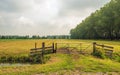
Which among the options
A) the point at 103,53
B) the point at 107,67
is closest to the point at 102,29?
the point at 103,53

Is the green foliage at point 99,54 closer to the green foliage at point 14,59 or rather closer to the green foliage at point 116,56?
the green foliage at point 116,56

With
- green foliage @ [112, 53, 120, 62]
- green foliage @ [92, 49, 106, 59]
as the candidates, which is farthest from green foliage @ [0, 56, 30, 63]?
green foliage @ [112, 53, 120, 62]

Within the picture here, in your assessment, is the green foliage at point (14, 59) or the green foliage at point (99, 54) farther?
the green foliage at point (14, 59)

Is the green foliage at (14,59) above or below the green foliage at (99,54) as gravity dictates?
below

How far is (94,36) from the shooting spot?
13338cm

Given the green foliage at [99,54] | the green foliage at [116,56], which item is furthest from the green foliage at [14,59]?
the green foliage at [116,56]

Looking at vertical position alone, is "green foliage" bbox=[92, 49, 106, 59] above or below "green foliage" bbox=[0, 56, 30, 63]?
above

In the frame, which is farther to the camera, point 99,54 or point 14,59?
point 99,54

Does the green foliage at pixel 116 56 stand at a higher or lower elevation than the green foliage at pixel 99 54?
lower

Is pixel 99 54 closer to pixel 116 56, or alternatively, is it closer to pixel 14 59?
pixel 116 56

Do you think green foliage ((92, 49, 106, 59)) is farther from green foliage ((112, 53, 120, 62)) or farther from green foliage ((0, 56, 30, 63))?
Answer: green foliage ((0, 56, 30, 63))

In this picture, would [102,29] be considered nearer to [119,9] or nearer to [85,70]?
[119,9]

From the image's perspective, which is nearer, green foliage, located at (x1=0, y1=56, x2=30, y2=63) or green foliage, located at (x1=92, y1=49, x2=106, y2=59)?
green foliage, located at (x1=92, y1=49, x2=106, y2=59)

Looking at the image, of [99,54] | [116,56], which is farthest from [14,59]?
[116,56]
